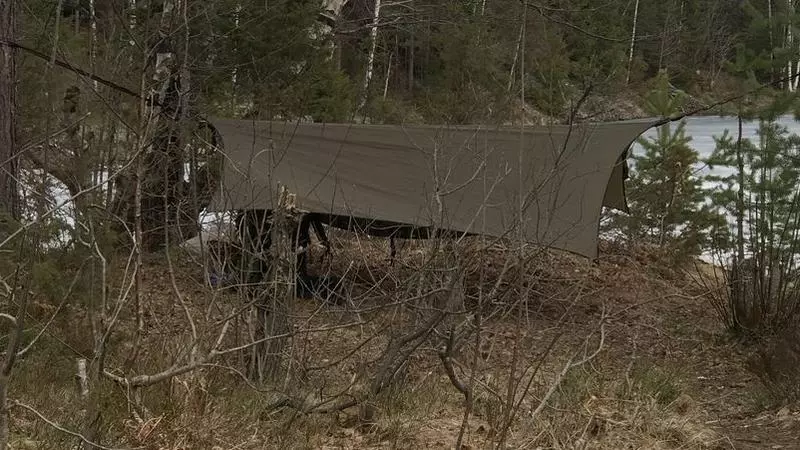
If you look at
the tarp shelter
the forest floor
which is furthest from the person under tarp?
the forest floor

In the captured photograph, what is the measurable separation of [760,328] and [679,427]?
3.01 metres

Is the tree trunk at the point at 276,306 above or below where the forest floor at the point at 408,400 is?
above

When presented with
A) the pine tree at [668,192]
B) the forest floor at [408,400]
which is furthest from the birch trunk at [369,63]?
the forest floor at [408,400]

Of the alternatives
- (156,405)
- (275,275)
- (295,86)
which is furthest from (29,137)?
(156,405)

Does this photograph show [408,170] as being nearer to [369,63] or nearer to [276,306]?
[276,306]

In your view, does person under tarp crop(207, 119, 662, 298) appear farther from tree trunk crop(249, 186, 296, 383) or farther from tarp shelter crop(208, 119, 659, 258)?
tree trunk crop(249, 186, 296, 383)

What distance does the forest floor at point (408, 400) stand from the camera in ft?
12.4

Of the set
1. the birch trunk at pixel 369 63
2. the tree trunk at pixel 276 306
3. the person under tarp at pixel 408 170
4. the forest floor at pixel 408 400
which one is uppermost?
the birch trunk at pixel 369 63

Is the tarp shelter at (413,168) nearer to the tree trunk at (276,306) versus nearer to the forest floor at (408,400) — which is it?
the forest floor at (408,400)

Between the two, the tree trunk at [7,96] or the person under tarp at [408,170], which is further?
the person under tarp at [408,170]

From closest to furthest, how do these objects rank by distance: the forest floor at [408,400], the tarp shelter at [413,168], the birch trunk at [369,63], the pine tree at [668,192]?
the forest floor at [408,400] < the tarp shelter at [413,168] < the pine tree at [668,192] < the birch trunk at [369,63]

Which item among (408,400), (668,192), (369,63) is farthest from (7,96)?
(369,63)

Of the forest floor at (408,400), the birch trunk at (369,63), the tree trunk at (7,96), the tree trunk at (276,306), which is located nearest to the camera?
the forest floor at (408,400)

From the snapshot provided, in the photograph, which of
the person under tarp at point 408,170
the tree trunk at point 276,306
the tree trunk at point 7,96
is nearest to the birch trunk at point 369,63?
the person under tarp at point 408,170
